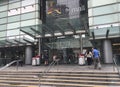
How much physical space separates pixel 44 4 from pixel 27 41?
6.06 m

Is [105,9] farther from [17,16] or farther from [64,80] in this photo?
[17,16]

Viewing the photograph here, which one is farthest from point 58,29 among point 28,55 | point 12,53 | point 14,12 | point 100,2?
point 12,53

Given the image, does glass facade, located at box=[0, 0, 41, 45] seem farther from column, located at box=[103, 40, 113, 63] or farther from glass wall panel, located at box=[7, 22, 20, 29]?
column, located at box=[103, 40, 113, 63]

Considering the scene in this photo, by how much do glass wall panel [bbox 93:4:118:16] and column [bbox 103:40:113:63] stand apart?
350cm

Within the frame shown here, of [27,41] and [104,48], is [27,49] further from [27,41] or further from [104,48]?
[104,48]

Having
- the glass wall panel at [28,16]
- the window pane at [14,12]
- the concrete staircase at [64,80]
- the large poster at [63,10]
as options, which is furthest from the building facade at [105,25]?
the window pane at [14,12]

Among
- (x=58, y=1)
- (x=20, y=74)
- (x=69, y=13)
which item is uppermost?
(x=58, y=1)

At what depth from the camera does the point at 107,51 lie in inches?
822

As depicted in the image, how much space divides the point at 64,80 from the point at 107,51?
10788 millimetres

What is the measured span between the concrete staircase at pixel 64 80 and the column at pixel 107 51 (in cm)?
917

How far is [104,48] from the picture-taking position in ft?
69.6

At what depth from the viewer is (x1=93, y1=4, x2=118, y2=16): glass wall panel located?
21.1 m

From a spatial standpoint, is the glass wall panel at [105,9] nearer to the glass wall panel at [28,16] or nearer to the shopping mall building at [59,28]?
the shopping mall building at [59,28]

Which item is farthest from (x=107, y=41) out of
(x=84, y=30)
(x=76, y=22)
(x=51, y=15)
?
(x=51, y=15)
